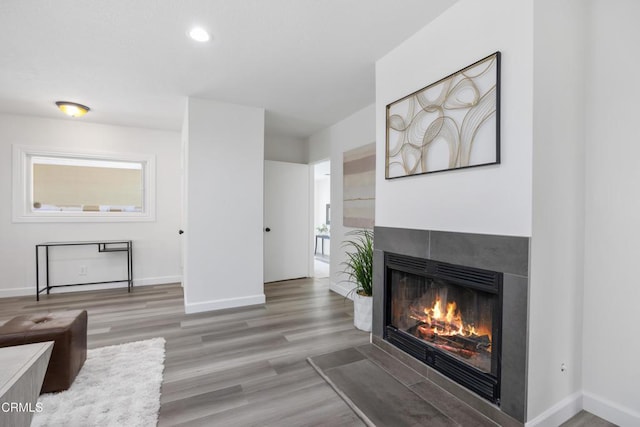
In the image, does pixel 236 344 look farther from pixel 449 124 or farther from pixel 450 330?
pixel 449 124

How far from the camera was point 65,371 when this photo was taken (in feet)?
6.18

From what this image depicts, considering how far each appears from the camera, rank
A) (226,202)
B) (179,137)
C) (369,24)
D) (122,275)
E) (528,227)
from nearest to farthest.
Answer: (528,227) < (369,24) < (226,202) < (122,275) < (179,137)

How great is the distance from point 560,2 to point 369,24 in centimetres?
109

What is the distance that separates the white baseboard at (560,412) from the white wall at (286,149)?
15.0 feet

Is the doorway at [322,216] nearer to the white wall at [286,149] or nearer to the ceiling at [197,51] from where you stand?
→ the white wall at [286,149]

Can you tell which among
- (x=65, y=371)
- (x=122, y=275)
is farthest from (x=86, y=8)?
(x=122, y=275)

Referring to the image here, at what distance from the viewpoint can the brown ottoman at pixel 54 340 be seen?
5.95 feet

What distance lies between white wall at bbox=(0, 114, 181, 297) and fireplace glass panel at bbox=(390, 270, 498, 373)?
3996 mm

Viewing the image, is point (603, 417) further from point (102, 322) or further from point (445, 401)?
point (102, 322)

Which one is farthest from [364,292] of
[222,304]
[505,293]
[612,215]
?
[612,215]

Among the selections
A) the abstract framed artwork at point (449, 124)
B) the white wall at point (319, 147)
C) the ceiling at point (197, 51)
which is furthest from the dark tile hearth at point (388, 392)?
the white wall at point (319, 147)

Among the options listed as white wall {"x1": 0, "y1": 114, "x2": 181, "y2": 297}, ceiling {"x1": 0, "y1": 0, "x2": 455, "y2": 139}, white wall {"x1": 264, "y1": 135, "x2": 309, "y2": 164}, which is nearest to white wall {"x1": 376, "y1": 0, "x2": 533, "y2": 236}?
ceiling {"x1": 0, "y1": 0, "x2": 455, "y2": 139}

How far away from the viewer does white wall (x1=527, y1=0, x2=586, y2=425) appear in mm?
1502

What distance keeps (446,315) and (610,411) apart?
3.10ft
